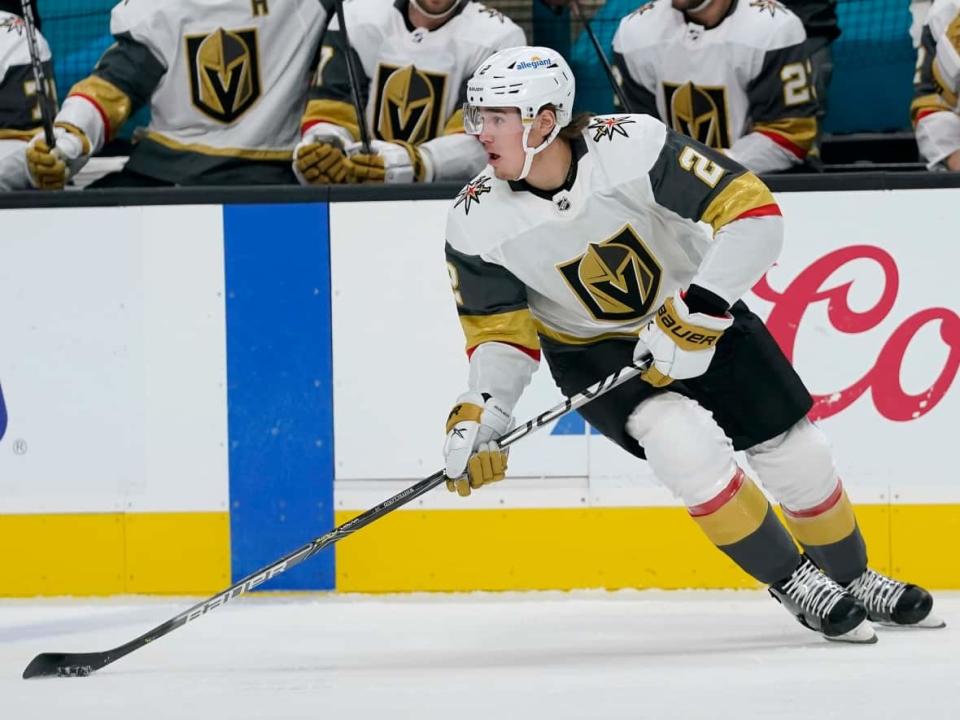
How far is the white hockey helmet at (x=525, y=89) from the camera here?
2.71 metres

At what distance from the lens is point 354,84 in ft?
12.6

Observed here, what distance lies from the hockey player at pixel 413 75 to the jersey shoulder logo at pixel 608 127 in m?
0.98

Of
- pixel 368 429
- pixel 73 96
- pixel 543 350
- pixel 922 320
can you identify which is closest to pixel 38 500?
pixel 368 429

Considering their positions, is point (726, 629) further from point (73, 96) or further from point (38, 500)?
point (73, 96)

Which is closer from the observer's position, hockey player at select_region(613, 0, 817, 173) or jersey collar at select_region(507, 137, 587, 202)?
jersey collar at select_region(507, 137, 587, 202)

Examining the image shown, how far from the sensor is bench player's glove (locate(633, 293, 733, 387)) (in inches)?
104

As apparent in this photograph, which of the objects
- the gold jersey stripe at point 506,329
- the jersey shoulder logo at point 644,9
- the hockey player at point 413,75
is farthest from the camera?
the jersey shoulder logo at point 644,9

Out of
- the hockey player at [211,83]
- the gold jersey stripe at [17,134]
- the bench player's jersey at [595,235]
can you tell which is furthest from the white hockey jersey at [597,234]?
the gold jersey stripe at [17,134]

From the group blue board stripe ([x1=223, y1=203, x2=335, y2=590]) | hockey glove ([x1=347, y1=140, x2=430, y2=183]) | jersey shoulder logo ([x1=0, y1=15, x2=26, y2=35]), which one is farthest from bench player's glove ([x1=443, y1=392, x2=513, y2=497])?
jersey shoulder logo ([x1=0, y1=15, x2=26, y2=35])

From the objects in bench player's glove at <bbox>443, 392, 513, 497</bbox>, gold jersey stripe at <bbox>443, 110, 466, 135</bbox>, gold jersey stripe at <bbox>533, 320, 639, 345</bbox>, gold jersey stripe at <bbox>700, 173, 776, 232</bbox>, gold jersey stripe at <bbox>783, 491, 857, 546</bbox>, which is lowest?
gold jersey stripe at <bbox>783, 491, 857, 546</bbox>

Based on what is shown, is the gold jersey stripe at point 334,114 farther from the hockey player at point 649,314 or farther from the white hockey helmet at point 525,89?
the white hockey helmet at point 525,89

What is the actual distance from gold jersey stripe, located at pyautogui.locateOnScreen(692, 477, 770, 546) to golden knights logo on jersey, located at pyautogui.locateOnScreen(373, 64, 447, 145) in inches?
61.2

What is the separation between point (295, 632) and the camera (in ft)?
10.6

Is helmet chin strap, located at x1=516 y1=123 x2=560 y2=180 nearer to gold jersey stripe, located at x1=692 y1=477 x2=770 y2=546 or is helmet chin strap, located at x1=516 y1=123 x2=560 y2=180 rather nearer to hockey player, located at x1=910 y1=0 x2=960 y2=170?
gold jersey stripe, located at x1=692 y1=477 x2=770 y2=546
